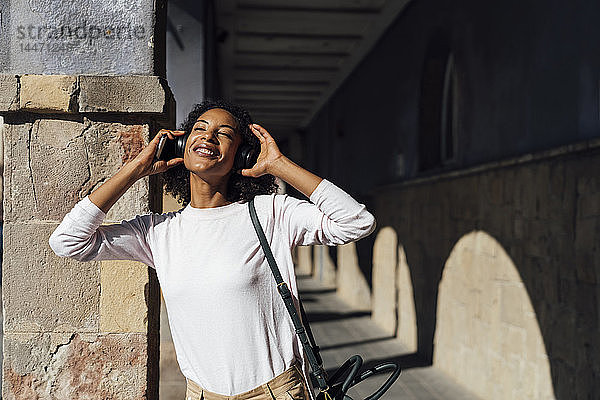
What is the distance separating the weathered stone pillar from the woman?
0.37 m

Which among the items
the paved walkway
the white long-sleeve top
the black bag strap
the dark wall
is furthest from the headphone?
the paved walkway

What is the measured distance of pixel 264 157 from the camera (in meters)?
1.97

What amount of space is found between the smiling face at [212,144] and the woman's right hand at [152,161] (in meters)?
0.08

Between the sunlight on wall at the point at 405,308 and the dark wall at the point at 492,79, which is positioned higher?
the dark wall at the point at 492,79

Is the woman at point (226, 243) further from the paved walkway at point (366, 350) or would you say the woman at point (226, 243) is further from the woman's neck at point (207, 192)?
the paved walkway at point (366, 350)

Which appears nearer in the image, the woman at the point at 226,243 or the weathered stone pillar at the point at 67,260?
the woman at the point at 226,243

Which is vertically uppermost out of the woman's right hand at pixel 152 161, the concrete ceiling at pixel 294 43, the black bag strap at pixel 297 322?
the concrete ceiling at pixel 294 43

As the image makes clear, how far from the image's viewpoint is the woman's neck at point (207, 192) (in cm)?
195

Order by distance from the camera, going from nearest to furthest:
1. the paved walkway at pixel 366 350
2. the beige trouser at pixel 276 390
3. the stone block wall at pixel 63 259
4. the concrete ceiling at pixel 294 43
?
the beige trouser at pixel 276 390, the stone block wall at pixel 63 259, the paved walkway at pixel 366 350, the concrete ceiling at pixel 294 43

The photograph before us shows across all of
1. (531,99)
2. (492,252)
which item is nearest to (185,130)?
(531,99)

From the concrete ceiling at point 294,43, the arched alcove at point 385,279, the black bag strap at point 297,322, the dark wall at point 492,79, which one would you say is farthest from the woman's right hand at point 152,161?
the arched alcove at point 385,279

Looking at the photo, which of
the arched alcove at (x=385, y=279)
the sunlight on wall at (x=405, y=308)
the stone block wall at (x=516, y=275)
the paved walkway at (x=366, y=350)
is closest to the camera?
the stone block wall at (x=516, y=275)

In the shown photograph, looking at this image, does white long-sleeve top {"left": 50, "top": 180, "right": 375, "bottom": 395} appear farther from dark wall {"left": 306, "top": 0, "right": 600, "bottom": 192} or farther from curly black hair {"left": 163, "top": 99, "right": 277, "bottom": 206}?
dark wall {"left": 306, "top": 0, "right": 600, "bottom": 192}

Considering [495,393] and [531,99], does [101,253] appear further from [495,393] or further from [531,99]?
[495,393]
